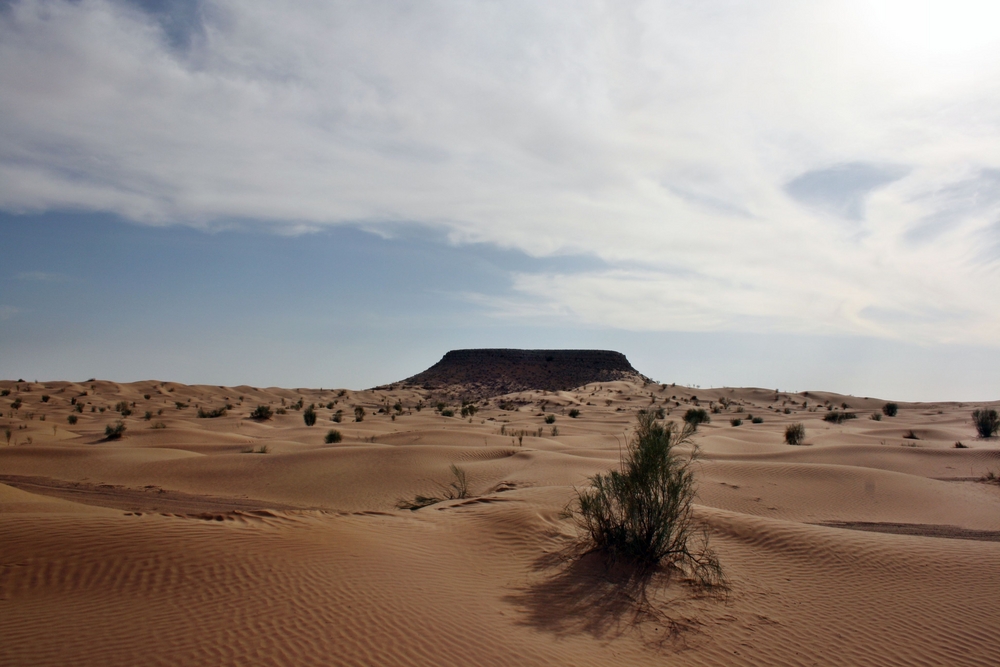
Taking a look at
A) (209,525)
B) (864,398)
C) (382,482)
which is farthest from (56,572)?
(864,398)

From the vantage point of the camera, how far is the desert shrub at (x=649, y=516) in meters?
8.48

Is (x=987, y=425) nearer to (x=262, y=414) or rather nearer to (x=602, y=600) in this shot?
(x=602, y=600)

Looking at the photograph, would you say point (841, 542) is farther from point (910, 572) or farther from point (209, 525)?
point (209, 525)

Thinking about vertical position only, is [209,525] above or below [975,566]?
above

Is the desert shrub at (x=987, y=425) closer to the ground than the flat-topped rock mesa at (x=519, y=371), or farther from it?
closer to the ground

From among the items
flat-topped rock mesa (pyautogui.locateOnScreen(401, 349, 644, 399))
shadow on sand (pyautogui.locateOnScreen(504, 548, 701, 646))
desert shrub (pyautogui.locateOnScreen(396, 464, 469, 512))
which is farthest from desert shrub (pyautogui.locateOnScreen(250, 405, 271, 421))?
shadow on sand (pyautogui.locateOnScreen(504, 548, 701, 646))

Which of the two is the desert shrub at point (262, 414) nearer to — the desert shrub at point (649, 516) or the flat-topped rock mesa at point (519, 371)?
the flat-topped rock mesa at point (519, 371)

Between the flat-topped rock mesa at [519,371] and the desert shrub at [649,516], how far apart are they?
180 ft

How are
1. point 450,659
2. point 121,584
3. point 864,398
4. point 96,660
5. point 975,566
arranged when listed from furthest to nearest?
point 864,398
point 975,566
point 121,584
point 450,659
point 96,660

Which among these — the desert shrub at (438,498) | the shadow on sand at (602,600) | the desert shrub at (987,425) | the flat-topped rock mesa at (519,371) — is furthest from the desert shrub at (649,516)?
the flat-topped rock mesa at (519,371)

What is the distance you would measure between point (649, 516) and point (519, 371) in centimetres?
6248

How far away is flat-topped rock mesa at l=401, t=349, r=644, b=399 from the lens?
221 feet

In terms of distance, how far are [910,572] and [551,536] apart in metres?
4.98

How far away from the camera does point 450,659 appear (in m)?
5.40
